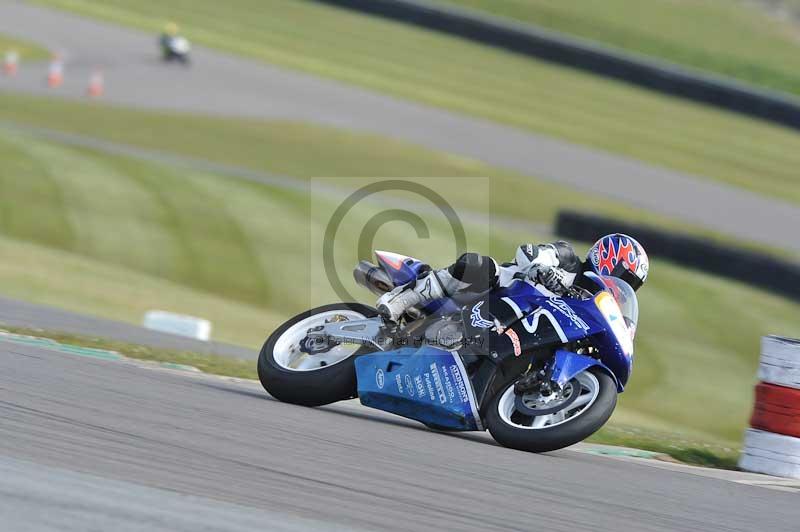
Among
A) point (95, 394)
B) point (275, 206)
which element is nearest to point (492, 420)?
point (95, 394)

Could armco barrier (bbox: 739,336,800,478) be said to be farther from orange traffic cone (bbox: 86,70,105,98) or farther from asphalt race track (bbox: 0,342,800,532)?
orange traffic cone (bbox: 86,70,105,98)

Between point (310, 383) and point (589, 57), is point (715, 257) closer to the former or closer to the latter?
point (310, 383)

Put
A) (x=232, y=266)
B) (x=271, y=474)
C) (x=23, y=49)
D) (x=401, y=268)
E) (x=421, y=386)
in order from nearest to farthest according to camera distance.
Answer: (x=271, y=474), (x=421, y=386), (x=401, y=268), (x=232, y=266), (x=23, y=49)

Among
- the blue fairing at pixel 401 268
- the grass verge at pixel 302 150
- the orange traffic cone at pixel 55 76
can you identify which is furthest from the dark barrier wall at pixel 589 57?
the blue fairing at pixel 401 268

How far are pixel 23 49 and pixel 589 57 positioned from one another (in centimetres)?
1892

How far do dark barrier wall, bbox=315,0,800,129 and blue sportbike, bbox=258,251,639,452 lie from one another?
34.3 metres

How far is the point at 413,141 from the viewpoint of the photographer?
A: 101ft

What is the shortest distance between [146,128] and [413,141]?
6793 mm

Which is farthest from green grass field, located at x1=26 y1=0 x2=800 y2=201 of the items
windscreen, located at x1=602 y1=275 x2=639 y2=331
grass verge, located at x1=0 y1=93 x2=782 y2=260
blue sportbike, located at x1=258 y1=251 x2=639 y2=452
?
blue sportbike, located at x1=258 y1=251 x2=639 y2=452

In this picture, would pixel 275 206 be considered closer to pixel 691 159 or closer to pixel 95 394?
pixel 95 394

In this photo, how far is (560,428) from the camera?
22.1 ft

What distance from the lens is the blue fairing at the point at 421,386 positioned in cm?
714

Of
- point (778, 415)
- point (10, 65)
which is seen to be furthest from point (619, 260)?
point (10, 65)

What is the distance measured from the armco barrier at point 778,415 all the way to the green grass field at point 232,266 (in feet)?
13.3
